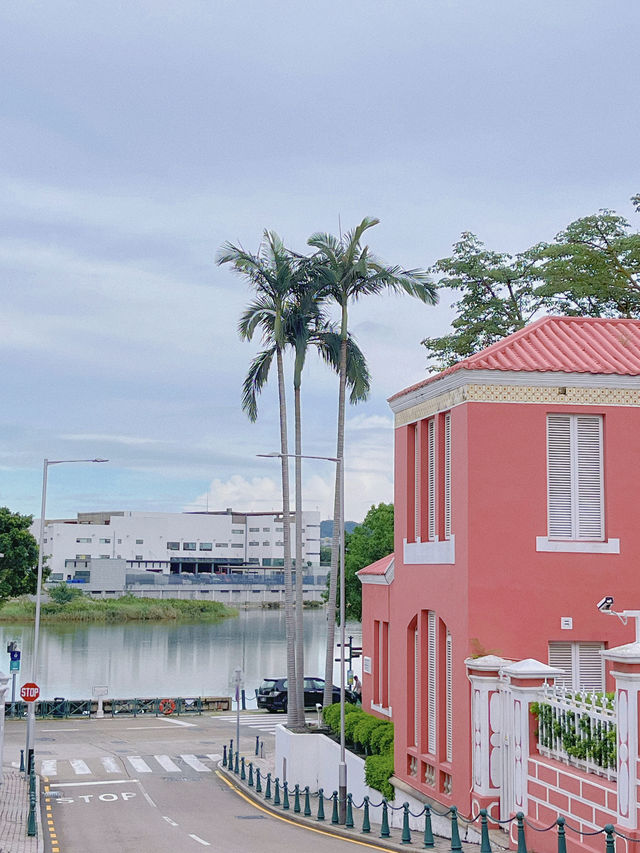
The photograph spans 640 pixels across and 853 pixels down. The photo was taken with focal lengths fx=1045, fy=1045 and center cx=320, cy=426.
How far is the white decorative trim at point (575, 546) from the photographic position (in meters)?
19.4

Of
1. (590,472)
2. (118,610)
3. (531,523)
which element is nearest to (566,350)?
(590,472)

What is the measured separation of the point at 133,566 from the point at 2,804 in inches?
4063

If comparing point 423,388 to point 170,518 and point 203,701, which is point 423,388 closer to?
point 203,701

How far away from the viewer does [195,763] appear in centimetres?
3453

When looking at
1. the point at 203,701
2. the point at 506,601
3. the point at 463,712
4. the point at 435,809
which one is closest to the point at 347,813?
the point at 435,809

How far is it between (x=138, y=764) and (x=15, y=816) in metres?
10.5

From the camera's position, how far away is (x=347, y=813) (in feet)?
73.8

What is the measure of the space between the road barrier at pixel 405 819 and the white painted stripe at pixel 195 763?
27.7 inches

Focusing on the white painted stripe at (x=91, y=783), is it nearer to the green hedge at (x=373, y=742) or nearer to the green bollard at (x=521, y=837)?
the green hedge at (x=373, y=742)

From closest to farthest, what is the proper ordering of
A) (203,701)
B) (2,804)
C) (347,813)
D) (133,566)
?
(347,813), (2,804), (203,701), (133,566)

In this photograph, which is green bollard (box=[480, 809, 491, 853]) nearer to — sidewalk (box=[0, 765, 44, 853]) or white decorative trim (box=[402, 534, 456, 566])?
white decorative trim (box=[402, 534, 456, 566])

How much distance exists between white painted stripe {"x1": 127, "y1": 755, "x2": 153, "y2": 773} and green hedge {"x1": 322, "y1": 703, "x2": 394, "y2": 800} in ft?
21.7

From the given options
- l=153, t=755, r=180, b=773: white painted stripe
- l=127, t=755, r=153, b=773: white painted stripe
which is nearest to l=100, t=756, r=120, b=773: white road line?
l=127, t=755, r=153, b=773: white painted stripe

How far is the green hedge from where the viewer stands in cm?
2333
